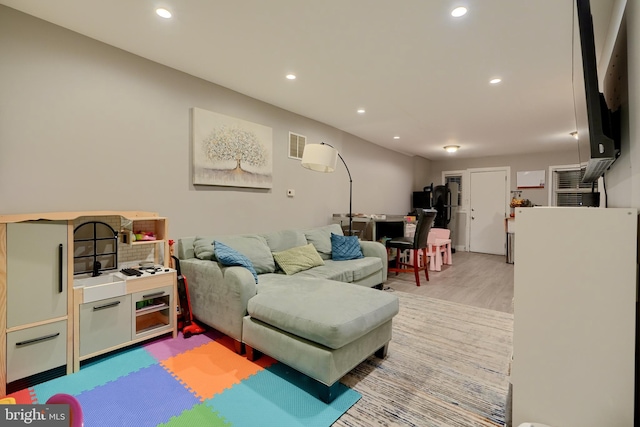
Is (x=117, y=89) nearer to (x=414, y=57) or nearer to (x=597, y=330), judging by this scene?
(x=414, y=57)

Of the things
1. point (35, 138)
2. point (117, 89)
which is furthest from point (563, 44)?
point (35, 138)

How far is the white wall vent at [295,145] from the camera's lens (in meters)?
4.03

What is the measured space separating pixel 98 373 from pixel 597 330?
2.66 metres

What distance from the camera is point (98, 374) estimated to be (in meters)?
1.90

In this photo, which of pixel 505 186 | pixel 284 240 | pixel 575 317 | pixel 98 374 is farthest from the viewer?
pixel 505 186

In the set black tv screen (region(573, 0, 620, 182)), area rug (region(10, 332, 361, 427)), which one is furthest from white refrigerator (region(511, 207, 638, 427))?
area rug (region(10, 332, 361, 427))

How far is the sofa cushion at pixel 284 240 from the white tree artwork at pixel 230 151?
2.11ft

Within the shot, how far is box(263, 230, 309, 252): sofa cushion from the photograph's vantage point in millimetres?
3314

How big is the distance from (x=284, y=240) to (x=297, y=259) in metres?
0.38

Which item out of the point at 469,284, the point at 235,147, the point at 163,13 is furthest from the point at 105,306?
the point at 469,284

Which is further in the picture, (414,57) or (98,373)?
(414,57)

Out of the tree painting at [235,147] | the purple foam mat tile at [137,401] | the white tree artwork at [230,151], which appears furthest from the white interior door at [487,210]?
the purple foam mat tile at [137,401]

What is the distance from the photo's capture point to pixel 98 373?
1909 mm

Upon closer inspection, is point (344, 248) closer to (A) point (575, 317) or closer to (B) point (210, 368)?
(B) point (210, 368)
